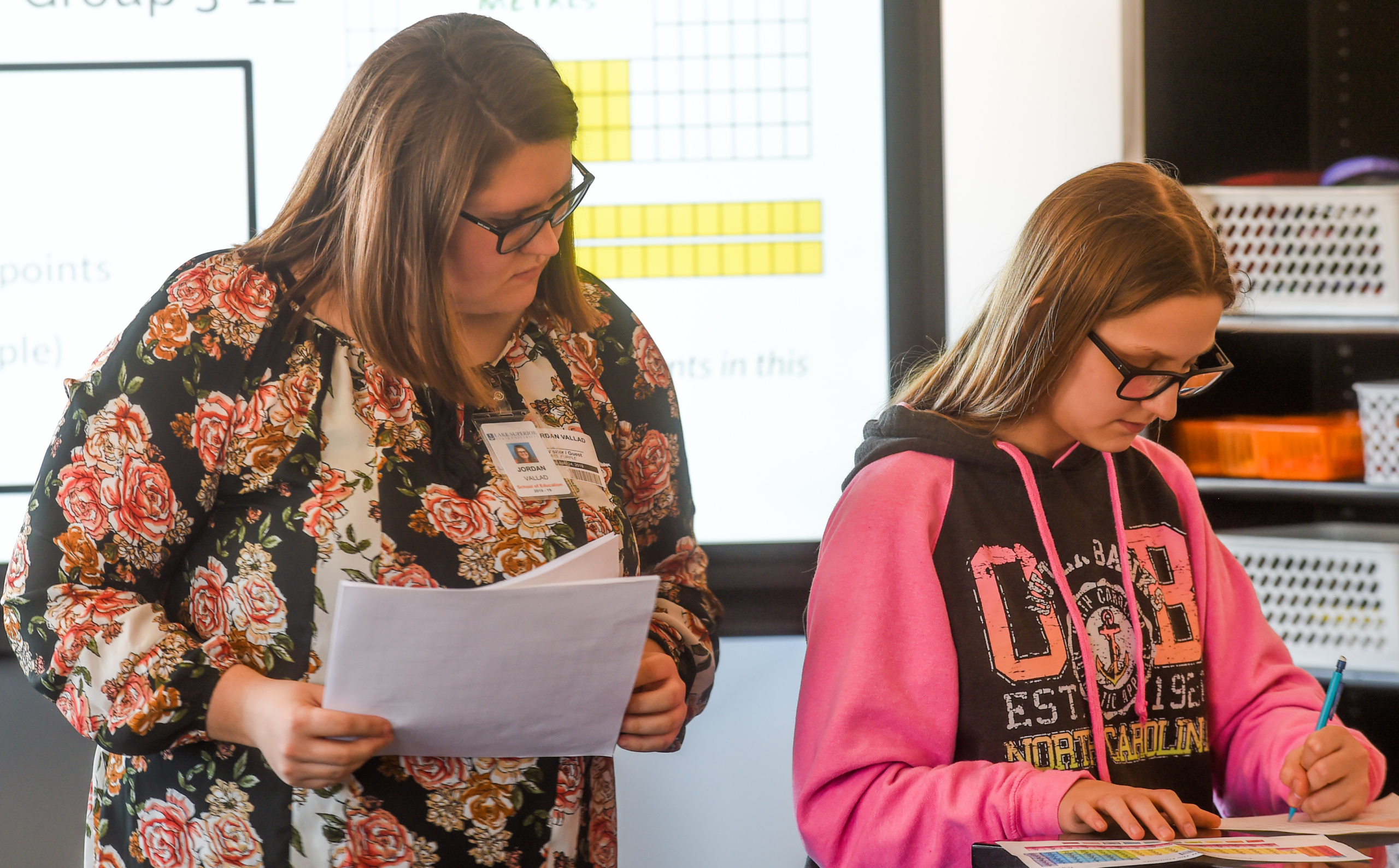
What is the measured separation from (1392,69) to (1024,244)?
125 centimetres

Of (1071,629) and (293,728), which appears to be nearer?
(293,728)

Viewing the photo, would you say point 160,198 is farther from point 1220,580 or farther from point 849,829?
point 1220,580

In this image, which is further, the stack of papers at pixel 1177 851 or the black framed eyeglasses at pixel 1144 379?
the black framed eyeglasses at pixel 1144 379

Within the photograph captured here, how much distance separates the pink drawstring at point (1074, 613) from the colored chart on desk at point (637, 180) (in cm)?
86

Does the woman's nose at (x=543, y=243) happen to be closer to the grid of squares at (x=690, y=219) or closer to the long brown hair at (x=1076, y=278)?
the long brown hair at (x=1076, y=278)

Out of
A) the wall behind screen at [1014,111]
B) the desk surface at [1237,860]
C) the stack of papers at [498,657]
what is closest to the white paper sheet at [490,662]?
the stack of papers at [498,657]

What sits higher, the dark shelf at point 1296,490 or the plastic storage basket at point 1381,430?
the plastic storage basket at point 1381,430

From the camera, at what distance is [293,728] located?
800 mm

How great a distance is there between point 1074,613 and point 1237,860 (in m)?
0.32

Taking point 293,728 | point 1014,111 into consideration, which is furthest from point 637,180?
point 293,728

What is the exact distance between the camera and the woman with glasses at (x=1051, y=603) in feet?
3.33

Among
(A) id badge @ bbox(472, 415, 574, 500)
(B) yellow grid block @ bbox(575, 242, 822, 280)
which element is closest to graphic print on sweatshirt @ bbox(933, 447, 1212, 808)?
(A) id badge @ bbox(472, 415, 574, 500)

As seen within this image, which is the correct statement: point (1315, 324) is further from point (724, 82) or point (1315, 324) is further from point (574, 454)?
point (574, 454)

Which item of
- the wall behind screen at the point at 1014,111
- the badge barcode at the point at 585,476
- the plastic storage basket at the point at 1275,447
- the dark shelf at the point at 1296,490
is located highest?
the wall behind screen at the point at 1014,111
